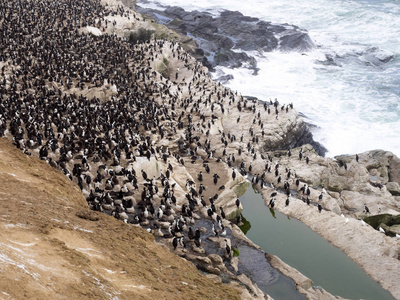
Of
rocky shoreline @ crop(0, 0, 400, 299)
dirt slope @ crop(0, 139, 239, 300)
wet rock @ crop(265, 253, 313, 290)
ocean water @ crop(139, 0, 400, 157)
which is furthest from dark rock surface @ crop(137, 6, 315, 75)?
dirt slope @ crop(0, 139, 239, 300)

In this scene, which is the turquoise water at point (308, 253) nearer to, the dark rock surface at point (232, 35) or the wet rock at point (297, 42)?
the dark rock surface at point (232, 35)

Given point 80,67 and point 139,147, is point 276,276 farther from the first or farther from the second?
point 80,67

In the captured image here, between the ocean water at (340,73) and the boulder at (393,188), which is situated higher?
the ocean water at (340,73)

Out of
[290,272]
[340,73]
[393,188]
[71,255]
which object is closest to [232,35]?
[340,73]

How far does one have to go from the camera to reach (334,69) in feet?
228

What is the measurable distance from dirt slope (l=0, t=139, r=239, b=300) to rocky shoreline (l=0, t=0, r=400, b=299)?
362 cm

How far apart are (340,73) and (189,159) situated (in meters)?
43.4

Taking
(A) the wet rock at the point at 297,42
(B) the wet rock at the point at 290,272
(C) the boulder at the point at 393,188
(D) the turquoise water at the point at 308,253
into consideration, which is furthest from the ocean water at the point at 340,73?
(B) the wet rock at the point at 290,272

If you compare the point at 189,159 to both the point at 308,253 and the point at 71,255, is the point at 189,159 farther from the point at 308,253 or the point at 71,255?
the point at 71,255

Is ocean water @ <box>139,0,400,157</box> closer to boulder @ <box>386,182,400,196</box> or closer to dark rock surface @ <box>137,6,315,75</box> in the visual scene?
dark rock surface @ <box>137,6,315,75</box>

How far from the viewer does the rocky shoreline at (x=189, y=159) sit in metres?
26.4

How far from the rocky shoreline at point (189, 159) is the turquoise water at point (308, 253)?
855 millimetres

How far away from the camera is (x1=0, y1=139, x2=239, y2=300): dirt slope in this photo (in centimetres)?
1312

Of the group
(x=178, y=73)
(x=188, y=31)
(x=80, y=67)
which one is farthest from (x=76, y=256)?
(x=188, y=31)
